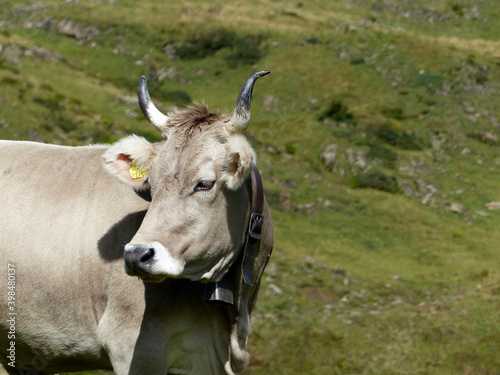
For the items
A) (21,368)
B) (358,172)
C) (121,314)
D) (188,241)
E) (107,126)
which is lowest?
(358,172)

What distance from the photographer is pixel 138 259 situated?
4.34 meters

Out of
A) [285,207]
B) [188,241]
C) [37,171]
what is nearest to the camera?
[188,241]

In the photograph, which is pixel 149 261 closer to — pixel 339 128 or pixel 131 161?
pixel 131 161

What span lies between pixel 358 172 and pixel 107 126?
11950mm

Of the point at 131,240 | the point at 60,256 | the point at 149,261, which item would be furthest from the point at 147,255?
the point at 60,256

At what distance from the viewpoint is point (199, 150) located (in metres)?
5.00

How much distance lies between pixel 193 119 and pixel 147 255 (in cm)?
149

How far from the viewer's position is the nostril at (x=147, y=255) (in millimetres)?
4371

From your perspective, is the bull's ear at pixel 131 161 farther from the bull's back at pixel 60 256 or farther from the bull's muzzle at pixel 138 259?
the bull's muzzle at pixel 138 259

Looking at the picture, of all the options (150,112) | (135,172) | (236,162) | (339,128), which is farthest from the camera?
(339,128)

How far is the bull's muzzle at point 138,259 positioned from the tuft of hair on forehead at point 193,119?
122 centimetres

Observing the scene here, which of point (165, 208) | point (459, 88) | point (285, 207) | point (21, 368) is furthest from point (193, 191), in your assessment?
point (459, 88)

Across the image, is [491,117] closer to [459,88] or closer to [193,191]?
[459,88]

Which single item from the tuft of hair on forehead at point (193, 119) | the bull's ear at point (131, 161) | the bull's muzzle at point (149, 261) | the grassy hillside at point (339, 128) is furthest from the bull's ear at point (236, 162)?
the grassy hillside at point (339, 128)
